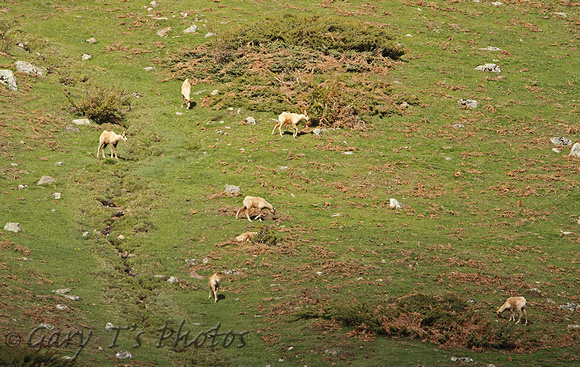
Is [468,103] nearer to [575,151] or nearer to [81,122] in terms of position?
[575,151]

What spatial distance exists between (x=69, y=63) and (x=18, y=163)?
1476 centimetres

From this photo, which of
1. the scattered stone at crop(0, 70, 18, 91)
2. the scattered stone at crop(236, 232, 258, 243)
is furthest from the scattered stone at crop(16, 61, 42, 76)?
the scattered stone at crop(236, 232, 258, 243)

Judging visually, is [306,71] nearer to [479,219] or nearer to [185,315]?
[479,219]

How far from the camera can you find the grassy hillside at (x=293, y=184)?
17.7 m

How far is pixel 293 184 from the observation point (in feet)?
96.6

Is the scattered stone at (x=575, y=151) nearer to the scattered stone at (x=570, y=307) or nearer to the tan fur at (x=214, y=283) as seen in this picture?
the scattered stone at (x=570, y=307)

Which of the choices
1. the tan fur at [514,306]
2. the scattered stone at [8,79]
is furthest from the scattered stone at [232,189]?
the scattered stone at [8,79]

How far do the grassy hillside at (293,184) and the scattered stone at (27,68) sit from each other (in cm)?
44

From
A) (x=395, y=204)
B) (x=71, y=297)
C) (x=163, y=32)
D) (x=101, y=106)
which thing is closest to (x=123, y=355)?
(x=71, y=297)

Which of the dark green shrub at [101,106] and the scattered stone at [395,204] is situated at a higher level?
the dark green shrub at [101,106]

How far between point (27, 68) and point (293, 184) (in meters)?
20.9

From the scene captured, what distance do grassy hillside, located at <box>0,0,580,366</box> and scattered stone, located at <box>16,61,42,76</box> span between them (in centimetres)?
44

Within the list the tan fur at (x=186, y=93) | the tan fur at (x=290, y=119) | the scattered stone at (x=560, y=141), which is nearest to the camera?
the scattered stone at (x=560, y=141)

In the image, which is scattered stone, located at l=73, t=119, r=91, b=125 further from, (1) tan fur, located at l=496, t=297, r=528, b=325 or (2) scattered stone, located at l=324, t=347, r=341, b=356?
(1) tan fur, located at l=496, t=297, r=528, b=325
